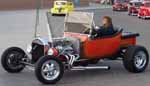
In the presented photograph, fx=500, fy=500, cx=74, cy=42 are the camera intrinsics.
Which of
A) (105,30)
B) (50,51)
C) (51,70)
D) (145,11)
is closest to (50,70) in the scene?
(51,70)

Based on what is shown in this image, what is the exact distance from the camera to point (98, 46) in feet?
34.5

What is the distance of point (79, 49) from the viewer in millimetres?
10273

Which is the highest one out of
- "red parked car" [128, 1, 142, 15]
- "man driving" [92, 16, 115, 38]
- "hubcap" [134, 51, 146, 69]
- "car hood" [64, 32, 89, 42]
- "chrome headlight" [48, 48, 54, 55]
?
"man driving" [92, 16, 115, 38]

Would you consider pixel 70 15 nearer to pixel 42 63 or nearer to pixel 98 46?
pixel 98 46

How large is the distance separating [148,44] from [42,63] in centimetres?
757

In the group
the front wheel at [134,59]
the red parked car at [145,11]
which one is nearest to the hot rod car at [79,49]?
the front wheel at [134,59]

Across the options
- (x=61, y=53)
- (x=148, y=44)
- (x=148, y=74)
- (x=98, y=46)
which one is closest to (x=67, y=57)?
(x=61, y=53)

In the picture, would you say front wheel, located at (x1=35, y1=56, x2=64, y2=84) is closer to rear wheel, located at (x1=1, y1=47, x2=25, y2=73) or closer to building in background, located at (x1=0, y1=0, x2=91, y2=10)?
rear wheel, located at (x1=1, y1=47, x2=25, y2=73)

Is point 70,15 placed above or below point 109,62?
above

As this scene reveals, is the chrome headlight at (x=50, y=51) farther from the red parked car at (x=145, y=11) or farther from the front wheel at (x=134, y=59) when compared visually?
the red parked car at (x=145, y=11)

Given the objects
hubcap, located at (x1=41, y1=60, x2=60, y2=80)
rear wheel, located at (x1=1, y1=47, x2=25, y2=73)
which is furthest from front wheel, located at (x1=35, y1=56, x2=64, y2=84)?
rear wheel, located at (x1=1, y1=47, x2=25, y2=73)

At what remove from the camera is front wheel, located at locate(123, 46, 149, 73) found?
1053cm

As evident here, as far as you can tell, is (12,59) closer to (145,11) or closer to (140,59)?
(140,59)

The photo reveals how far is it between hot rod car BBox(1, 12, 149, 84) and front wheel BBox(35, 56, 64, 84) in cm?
21
